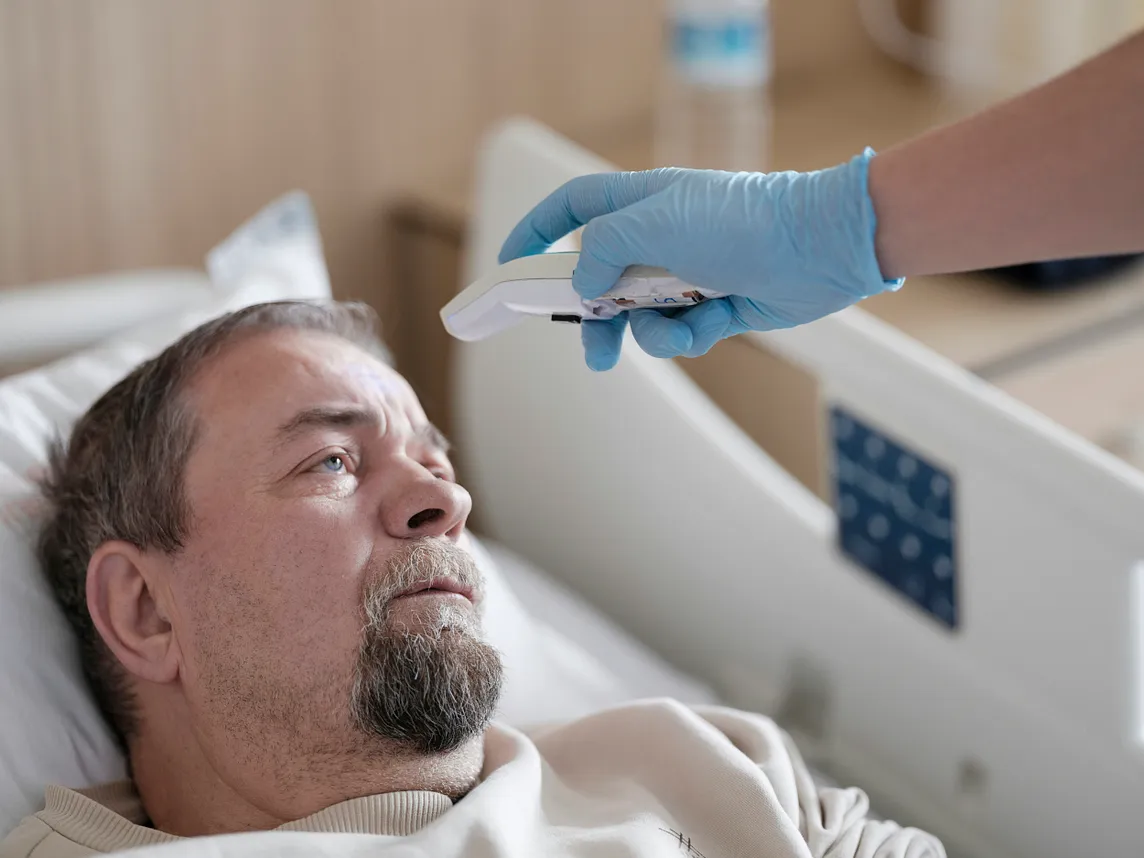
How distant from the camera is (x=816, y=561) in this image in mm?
1509

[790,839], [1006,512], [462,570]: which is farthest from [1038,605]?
[462,570]

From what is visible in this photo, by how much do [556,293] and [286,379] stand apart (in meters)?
0.27

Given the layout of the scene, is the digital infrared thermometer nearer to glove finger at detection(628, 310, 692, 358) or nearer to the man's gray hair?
glove finger at detection(628, 310, 692, 358)

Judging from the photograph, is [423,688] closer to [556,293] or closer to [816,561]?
[556,293]

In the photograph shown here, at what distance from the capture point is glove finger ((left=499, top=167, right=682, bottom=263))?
1.09 m

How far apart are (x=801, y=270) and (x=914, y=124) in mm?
1445

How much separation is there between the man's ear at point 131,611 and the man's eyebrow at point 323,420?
0.54ft

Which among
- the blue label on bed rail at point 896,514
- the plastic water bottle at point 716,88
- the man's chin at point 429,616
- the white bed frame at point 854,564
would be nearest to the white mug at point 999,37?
the plastic water bottle at point 716,88

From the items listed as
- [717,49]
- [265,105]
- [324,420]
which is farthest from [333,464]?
[717,49]

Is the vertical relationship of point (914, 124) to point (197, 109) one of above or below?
below

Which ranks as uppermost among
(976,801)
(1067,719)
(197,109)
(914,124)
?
(197,109)

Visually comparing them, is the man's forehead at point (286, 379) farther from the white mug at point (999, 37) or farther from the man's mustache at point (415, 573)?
the white mug at point (999, 37)

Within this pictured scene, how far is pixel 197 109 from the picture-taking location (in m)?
1.93

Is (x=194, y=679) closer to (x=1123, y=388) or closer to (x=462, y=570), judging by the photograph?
(x=462, y=570)
